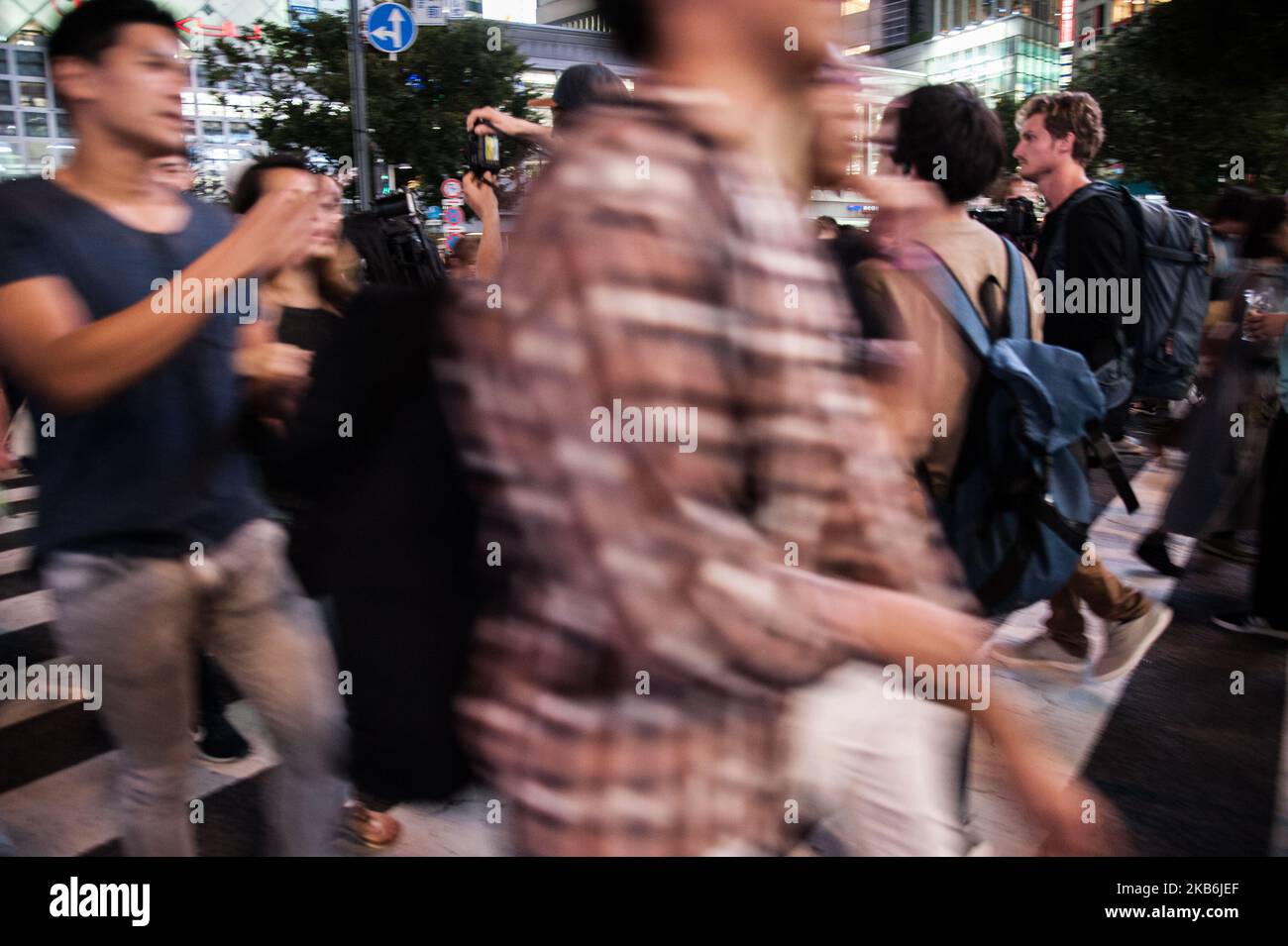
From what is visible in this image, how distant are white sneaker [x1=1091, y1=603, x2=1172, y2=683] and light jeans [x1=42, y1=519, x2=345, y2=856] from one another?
2986 mm

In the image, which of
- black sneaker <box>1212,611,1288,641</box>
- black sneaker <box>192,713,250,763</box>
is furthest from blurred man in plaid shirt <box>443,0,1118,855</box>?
black sneaker <box>1212,611,1288,641</box>

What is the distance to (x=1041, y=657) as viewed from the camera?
4.20 meters

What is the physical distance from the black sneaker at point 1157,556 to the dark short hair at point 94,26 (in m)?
5.22

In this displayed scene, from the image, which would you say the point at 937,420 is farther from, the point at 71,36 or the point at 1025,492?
the point at 71,36

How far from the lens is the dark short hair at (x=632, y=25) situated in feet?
3.06

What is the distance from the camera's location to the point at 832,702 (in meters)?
1.32

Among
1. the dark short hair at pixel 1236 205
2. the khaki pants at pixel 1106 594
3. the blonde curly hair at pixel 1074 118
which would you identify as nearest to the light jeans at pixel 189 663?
the khaki pants at pixel 1106 594

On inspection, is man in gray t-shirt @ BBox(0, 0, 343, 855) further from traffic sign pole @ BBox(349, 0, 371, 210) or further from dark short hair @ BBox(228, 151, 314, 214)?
traffic sign pole @ BBox(349, 0, 371, 210)

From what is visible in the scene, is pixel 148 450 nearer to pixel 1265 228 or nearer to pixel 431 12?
pixel 1265 228

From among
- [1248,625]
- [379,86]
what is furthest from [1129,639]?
[379,86]

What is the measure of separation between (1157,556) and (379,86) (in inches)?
965

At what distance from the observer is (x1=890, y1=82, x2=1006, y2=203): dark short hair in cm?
259

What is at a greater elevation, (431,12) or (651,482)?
(431,12)

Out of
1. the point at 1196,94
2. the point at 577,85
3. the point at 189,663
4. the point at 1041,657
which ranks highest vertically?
the point at 1196,94
